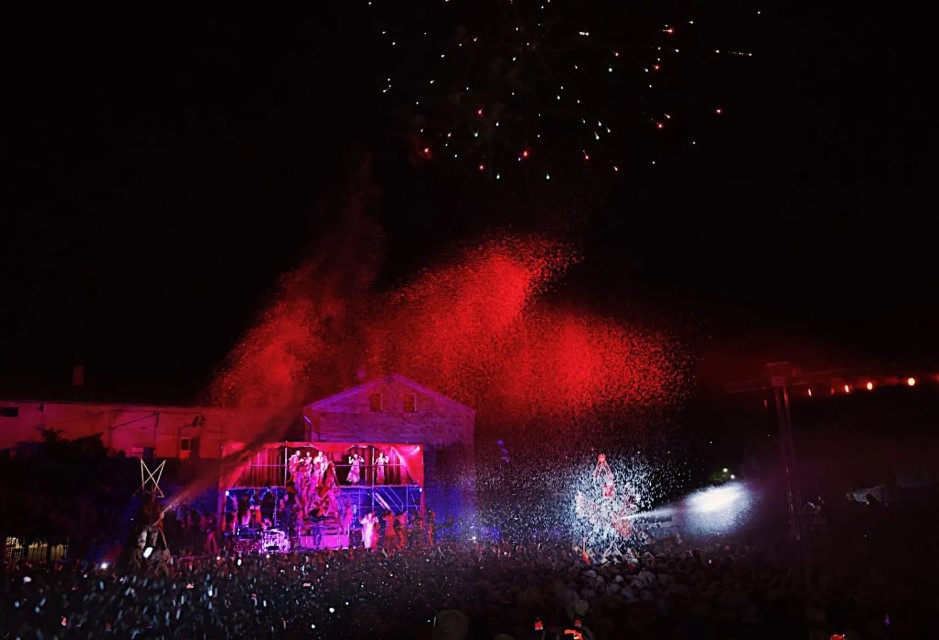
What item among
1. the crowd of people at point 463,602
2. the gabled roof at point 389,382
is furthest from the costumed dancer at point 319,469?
the crowd of people at point 463,602

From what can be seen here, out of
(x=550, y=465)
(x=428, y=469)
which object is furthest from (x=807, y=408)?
(x=428, y=469)

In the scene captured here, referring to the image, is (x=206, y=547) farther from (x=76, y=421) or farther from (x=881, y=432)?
(x=881, y=432)

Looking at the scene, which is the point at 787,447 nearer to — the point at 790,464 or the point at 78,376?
the point at 790,464

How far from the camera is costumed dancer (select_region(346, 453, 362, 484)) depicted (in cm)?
2208

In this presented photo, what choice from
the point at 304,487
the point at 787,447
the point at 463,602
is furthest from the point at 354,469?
the point at 463,602

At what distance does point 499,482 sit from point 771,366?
14553mm

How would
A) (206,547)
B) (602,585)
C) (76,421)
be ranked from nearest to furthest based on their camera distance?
(602,585) → (206,547) → (76,421)

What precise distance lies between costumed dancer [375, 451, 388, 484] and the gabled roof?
2495 millimetres

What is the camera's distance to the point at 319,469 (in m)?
20.2

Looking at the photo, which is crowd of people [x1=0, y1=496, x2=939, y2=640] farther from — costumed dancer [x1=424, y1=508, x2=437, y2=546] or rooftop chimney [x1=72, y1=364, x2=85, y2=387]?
rooftop chimney [x1=72, y1=364, x2=85, y2=387]

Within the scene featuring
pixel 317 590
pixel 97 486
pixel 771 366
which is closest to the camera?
pixel 317 590

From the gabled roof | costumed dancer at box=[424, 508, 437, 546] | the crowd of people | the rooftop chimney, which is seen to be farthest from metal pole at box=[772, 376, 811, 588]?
the rooftop chimney

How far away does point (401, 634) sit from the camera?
6.83 metres

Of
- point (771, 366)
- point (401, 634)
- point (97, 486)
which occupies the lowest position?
point (401, 634)
